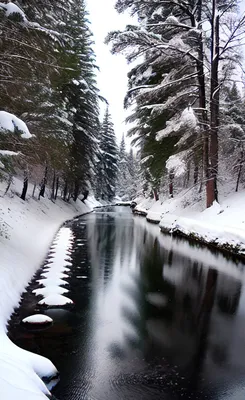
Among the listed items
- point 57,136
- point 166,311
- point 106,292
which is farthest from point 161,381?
point 57,136

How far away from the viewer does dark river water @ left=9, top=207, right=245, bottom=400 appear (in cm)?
361

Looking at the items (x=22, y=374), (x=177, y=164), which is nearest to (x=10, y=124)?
(x=22, y=374)

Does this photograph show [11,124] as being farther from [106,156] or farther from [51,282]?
[106,156]

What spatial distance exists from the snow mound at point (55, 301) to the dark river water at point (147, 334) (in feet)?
0.70

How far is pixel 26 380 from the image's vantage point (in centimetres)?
270

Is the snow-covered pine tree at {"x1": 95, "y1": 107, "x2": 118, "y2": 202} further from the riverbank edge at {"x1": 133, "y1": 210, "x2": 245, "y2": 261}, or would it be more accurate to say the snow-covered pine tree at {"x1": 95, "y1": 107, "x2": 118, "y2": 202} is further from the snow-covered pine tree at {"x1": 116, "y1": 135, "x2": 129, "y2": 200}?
the riverbank edge at {"x1": 133, "y1": 210, "x2": 245, "y2": 261}

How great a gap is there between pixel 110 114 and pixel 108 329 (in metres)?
45.8

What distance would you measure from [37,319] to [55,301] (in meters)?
0.97

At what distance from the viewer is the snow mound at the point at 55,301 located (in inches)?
234

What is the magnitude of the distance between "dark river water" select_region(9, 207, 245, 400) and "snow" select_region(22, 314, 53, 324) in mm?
141

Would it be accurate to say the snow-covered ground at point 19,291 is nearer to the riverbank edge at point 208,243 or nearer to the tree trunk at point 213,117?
the riverbank edge at point 208,243

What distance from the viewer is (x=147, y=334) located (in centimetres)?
494

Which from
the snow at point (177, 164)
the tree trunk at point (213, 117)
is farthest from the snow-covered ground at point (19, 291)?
the tree trunk at point (213, 117)

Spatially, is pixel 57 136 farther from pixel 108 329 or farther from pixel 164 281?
pixel 108 329
